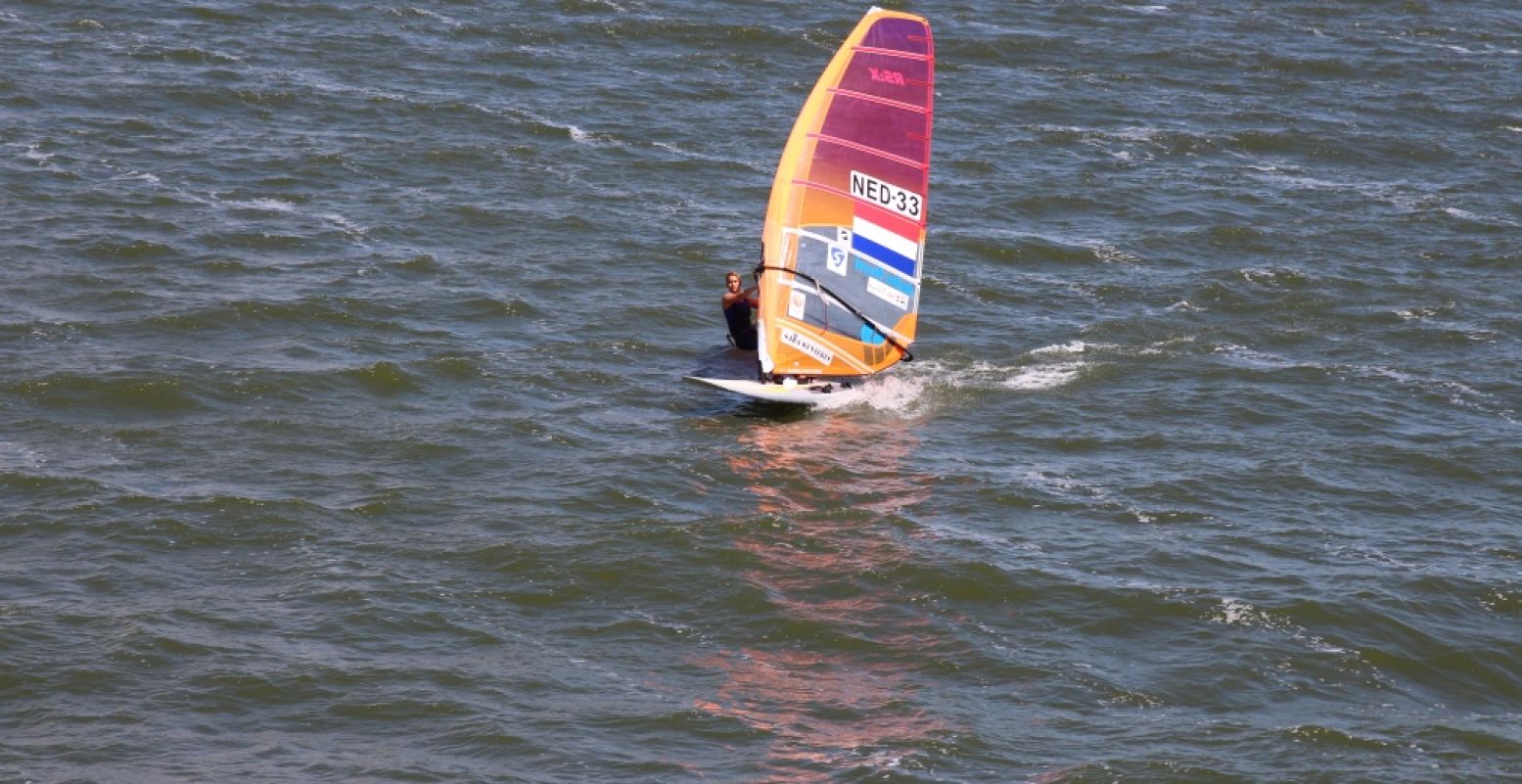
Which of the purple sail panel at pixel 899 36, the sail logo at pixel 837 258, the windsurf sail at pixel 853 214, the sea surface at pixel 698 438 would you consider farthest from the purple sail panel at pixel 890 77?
the sea surface at pixel 698 438

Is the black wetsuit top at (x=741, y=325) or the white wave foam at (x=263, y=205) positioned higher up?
the white wave foam at (x=263, y=205)

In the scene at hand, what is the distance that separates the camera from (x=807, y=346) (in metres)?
35.4

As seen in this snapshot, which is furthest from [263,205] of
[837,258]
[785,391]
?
[785,391]

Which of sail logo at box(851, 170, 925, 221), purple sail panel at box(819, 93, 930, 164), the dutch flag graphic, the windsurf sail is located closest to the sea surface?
the windsurf sail

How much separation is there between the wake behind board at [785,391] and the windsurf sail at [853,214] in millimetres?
349

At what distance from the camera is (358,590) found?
28.5 metres

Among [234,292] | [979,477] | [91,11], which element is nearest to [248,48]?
[91,11]

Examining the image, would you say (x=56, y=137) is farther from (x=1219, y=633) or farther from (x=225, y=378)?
(x=1219, y=633)

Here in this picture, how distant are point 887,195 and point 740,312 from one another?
11.3ft

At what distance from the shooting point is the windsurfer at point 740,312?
119 feet

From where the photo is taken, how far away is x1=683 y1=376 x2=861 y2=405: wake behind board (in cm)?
3472

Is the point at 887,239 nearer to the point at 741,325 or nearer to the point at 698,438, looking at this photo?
the point at 741,325

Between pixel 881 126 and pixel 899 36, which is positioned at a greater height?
pixel 899 36

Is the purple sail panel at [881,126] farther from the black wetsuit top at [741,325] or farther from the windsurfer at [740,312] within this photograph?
the black wetsuit top at [741,325]
